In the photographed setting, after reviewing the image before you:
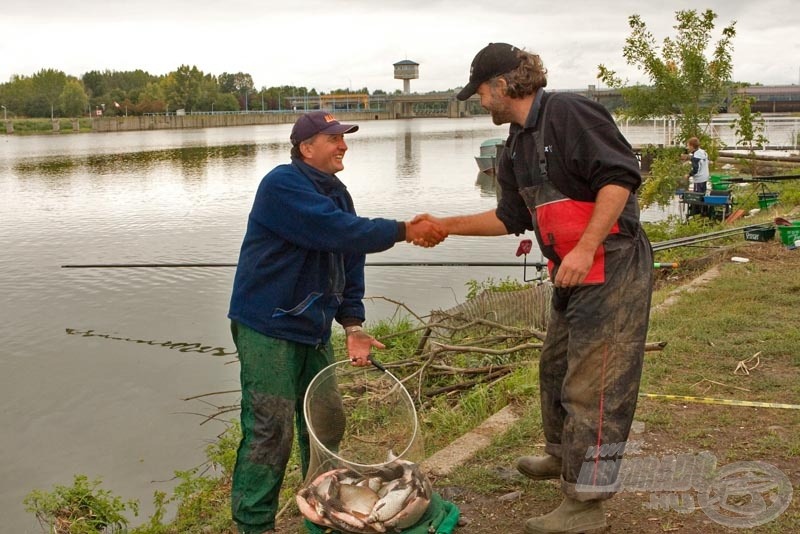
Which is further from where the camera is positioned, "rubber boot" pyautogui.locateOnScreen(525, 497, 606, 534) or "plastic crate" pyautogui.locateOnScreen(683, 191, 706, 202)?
"plastic crate" pyautogui.locateOnScreen(683, 191, 706, 202)

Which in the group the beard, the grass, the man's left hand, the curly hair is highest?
the grass

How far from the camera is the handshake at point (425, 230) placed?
4469mm

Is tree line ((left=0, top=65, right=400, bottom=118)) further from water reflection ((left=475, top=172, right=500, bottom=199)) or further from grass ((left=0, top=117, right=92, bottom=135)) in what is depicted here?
water reflection ((left=475, top=172, right=500, bottom=199))

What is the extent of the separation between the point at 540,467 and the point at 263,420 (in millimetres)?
1415

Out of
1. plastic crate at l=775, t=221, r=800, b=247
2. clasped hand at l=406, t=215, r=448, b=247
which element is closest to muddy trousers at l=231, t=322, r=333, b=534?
clasped hand at l=406, t=215, r=448, b=247

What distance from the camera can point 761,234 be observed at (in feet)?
38.0

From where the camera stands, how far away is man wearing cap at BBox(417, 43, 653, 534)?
11.9ft

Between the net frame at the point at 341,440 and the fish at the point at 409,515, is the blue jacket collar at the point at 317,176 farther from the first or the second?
the fish at the point at 409,515

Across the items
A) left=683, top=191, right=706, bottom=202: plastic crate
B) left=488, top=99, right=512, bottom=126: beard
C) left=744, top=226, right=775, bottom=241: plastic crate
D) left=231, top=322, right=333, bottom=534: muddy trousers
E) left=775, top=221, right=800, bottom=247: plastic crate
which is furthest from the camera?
left=683, top=191, right=706, bottom=202: plastic crate

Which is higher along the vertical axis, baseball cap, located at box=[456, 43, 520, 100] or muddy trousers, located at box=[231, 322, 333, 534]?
baseball cap, located at box=[456, 43, 520, 100]

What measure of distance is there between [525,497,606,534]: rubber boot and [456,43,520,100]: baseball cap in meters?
1.93

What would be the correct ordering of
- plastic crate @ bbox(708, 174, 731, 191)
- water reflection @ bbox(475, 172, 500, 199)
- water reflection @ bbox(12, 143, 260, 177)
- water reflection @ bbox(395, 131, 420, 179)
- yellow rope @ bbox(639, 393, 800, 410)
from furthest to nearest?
water reflection @ bbox(12, 143, 260, 177) → water reflection @ bbox(395, 131, 420, 179) → water reflection @ bbox(475, 172, 500, 199) → plastic crate @ bbox(708, 174, 731, 191) → yellow rope @ bbox(639, 393, 800, 410)

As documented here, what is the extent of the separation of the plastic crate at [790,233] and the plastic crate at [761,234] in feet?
1.60

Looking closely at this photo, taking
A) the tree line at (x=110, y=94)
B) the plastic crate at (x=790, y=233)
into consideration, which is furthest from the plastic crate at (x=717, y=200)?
the tree line at (x=110, y=94)
